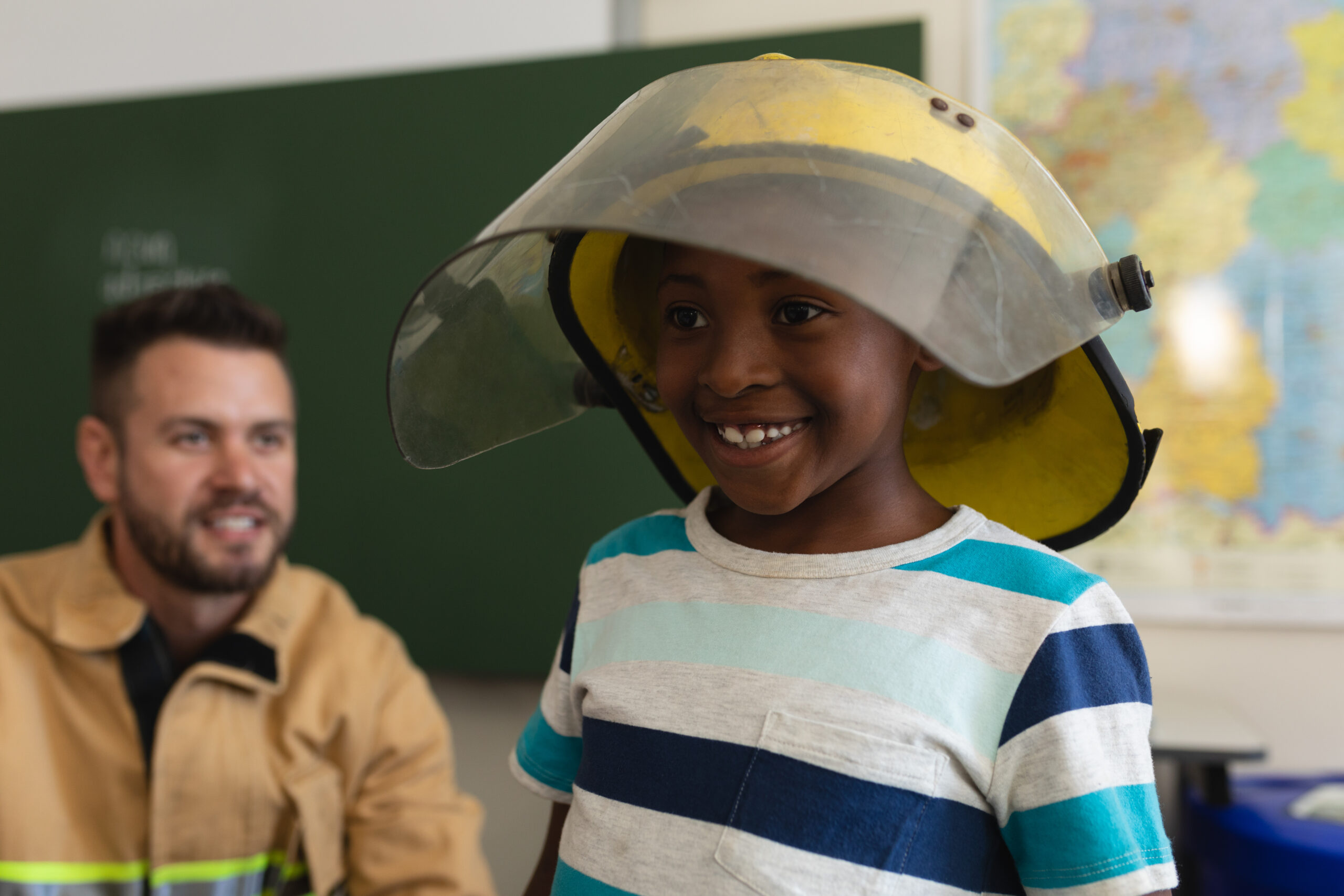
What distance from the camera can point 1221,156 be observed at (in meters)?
1.60

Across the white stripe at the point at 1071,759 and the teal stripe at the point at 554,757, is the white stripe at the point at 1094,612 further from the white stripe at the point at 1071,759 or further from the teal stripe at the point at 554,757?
the teal stripe at the point at 554,757

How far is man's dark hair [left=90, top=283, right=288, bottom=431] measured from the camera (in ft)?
4.76

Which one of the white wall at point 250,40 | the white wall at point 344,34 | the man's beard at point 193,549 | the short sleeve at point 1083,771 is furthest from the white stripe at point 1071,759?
the white wall at point 250,40

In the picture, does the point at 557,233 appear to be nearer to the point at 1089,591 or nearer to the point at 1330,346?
the point at 1089,591

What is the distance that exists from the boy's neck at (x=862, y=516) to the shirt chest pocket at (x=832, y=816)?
0.11 meters

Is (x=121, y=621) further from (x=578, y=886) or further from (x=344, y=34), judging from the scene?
(x=344, y=34)

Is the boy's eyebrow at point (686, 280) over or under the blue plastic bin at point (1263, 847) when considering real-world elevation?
over

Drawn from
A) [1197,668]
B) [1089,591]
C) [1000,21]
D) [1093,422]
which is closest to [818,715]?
[1089,591]

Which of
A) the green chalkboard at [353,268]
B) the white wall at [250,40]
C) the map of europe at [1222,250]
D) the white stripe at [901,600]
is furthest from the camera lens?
the white wall at [250,40]

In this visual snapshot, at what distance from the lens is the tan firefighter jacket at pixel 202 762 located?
1.22 m

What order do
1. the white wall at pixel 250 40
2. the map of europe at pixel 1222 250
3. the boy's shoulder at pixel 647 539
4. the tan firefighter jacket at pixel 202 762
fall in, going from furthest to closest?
1. the white wall at pixel 250 40
2. the map of europe at pixel 1222 250
3. the tan firefighter jacket at pixel 202 762
4. the boy's shoulder at pixel 647 539

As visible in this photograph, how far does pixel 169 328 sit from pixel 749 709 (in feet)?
4.13

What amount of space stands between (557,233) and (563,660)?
0.27m

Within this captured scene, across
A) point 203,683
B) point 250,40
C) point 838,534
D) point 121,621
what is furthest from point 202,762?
point 250,40
